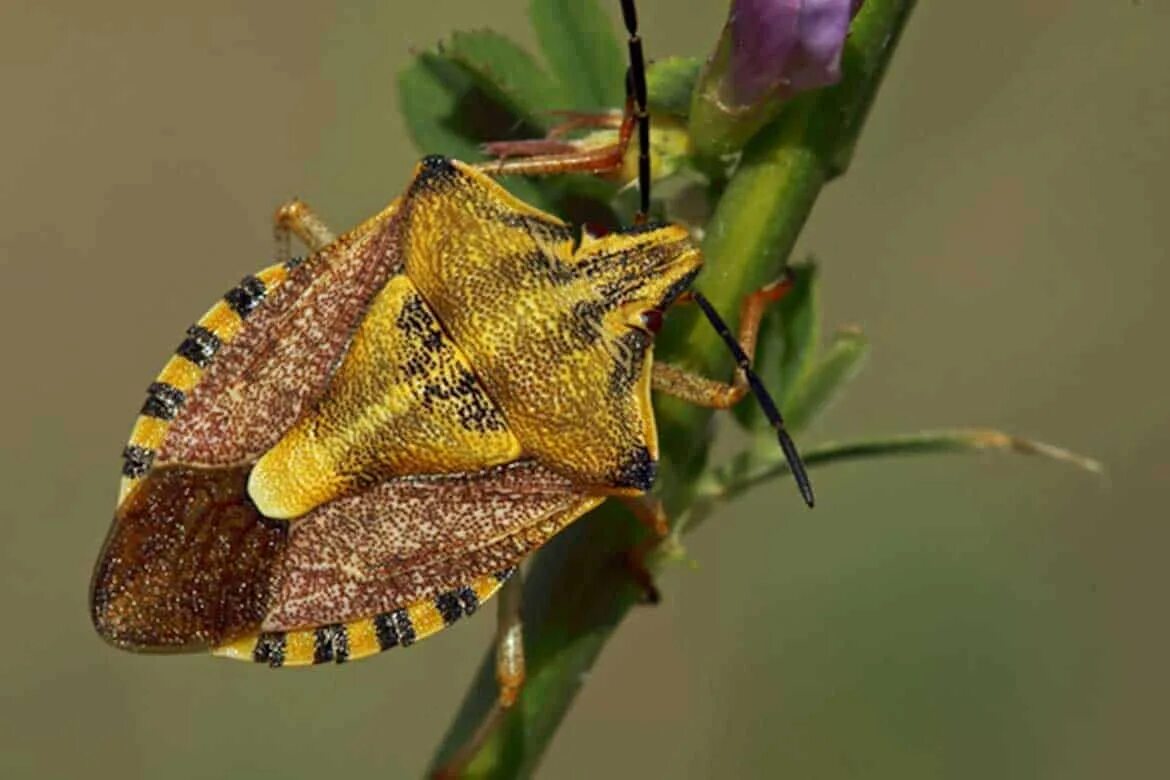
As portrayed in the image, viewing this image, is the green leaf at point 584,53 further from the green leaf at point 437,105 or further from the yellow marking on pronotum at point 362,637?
the yellow marking on pronotum at point 362,637

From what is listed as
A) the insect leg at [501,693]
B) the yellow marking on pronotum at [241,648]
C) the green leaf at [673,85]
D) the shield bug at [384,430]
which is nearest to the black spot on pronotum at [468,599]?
the shield bug at [384,430]

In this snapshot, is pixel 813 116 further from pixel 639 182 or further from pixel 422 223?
pixel 422 223

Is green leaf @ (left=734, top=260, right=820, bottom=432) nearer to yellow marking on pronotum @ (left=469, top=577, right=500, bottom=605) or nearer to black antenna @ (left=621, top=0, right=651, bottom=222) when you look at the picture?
black antenna @ (left=621, top=0, right=651, bottom=222)

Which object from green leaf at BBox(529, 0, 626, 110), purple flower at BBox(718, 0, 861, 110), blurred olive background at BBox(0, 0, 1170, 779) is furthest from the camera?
blurred olive background at BBox(0, 0, 1170, 779)

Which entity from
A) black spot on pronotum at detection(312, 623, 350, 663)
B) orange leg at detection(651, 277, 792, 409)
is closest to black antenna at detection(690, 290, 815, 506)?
orange leg at detection(651, 277, 792, 409)

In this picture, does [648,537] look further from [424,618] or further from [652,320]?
[424,618]

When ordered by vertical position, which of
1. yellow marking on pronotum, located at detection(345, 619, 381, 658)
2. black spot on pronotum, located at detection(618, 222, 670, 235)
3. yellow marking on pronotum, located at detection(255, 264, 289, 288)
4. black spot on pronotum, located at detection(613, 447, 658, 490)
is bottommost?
yellow marking on pronotum, located at detection(345, 619, 381, 658)
